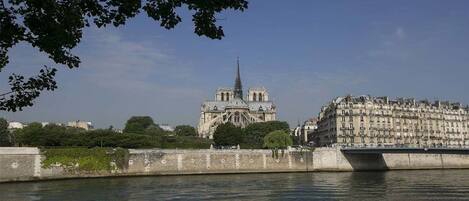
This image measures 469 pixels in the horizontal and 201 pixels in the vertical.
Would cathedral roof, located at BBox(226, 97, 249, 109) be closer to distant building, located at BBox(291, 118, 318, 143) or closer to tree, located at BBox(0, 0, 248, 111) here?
distant building, located at BBox(291, 118, 318, 143)

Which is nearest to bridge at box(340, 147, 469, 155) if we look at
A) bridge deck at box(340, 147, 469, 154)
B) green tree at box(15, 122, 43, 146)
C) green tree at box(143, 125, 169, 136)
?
bridge deck at box(340, 147, 469, 154)

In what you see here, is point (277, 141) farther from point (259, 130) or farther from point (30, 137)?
point (259, 130)

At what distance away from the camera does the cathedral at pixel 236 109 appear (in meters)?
148

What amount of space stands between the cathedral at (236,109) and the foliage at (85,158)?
76.4 m

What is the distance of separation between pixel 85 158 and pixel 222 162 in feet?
59.8

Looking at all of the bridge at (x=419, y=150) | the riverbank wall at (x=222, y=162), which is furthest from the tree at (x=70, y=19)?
the bridge at (x=419, y=150)

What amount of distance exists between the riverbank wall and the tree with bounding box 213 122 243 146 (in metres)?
25.9

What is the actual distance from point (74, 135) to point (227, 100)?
93671 mm

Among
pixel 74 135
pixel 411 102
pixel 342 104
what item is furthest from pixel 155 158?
pixel 411 102

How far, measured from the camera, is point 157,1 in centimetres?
928

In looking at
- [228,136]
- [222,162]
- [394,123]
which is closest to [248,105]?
[394,123]

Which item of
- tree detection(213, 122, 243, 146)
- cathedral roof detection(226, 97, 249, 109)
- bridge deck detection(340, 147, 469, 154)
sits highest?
cathedral roof detection(226, 97, 249, 109)

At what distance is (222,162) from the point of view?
2817 inches

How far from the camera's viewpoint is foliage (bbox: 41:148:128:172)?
61.4 metres
